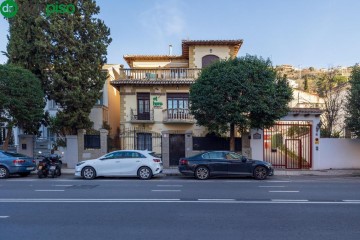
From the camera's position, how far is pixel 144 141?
77.0 ft

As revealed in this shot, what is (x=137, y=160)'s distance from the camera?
48.8 ft

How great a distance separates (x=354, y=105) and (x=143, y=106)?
1470 centimetres

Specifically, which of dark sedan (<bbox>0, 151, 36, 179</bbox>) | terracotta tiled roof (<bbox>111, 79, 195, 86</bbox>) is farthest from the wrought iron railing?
dark sedan (<bbox>0, 151, 36, 179</bbox>)

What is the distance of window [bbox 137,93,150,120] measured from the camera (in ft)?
80.3

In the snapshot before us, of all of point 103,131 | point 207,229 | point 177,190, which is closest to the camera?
point 207,229

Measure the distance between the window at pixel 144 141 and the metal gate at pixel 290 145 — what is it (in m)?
8.65

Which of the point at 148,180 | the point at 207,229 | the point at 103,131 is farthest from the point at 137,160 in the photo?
the point at 207,229

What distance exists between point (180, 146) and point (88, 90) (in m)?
7.08

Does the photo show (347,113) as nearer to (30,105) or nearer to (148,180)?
(148,180)

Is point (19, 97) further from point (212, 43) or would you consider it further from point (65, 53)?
point (212, 43)

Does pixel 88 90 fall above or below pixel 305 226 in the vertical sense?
above

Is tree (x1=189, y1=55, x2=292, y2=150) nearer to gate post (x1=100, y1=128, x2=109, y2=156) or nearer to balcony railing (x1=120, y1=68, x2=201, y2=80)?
gate post (x1=100, y1=128, x2=109, y2=156)

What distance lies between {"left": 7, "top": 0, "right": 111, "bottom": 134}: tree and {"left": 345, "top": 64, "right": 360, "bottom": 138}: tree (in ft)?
50.2

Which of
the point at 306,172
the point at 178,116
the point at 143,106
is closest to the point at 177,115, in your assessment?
the point at 178,116
